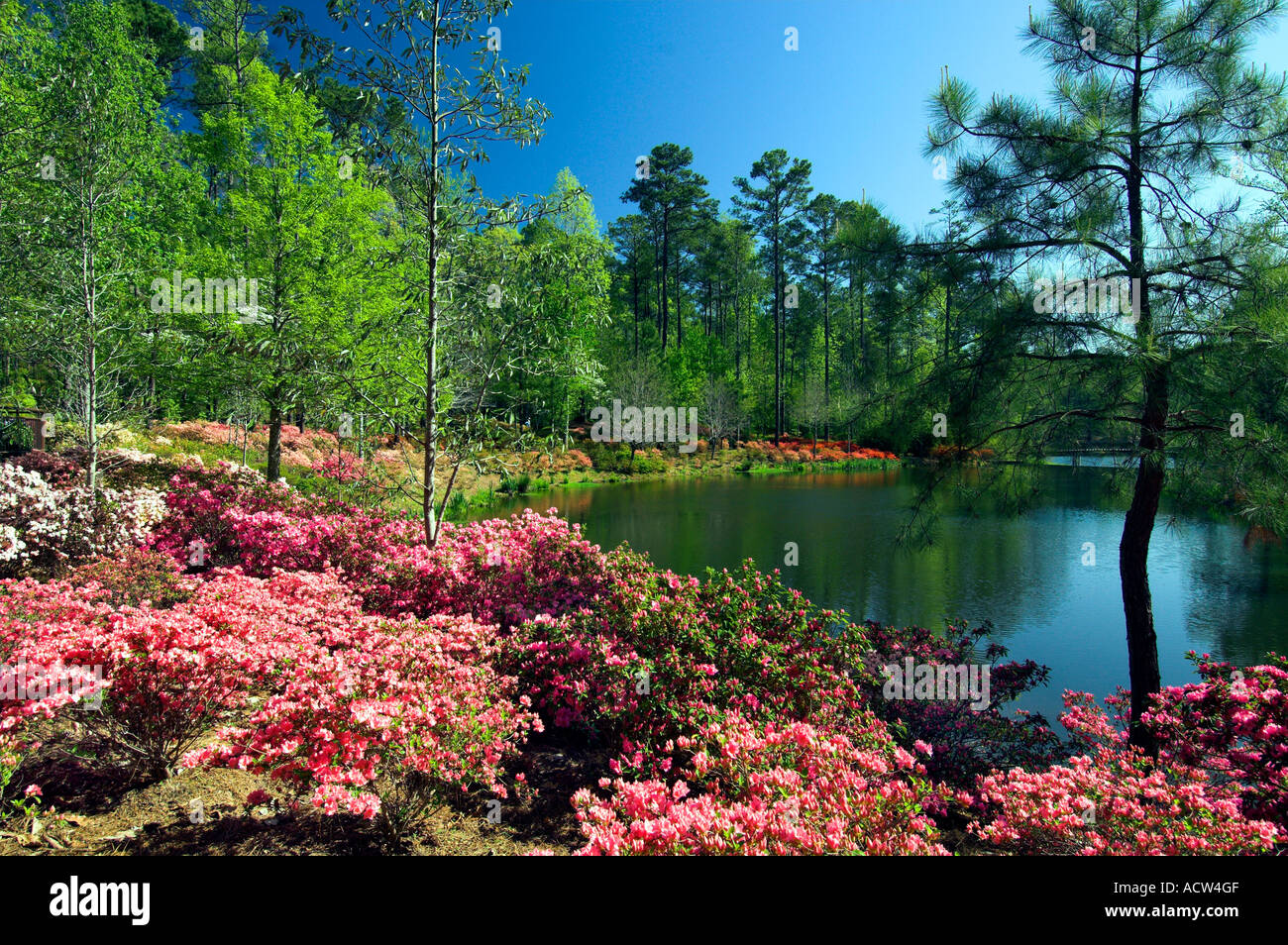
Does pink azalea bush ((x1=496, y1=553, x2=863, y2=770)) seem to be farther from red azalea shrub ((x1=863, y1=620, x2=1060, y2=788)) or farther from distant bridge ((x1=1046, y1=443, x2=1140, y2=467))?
distant bridge ((x1=1046, y1=443, x2=1140, y2=467))

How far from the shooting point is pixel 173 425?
688 inches

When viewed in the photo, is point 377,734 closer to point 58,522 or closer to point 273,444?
point 58,522

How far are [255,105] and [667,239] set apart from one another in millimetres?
31400

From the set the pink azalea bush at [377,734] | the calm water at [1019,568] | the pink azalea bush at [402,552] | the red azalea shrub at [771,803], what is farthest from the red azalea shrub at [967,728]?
the pink azalea bush at [377,734]

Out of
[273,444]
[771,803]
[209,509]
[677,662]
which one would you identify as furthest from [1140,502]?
[273,444]

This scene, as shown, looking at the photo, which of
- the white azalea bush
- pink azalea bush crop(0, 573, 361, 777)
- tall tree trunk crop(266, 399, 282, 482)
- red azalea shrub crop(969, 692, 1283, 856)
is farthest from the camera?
tall tree trunk crop(266, 399, 282, 482)

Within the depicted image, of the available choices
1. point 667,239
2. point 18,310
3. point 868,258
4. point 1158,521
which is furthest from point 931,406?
point 667,239

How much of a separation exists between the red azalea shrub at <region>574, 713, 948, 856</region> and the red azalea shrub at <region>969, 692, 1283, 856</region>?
1.80 ft

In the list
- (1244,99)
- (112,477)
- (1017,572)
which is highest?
(1244,99)

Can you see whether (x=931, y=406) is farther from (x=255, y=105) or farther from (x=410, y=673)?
(x=255, y=105)

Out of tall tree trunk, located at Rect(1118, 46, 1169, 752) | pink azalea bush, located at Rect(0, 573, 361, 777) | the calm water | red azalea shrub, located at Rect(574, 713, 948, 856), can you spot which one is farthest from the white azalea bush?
tall tree trunk, located at Rect(1118, 46, 1169, 752)

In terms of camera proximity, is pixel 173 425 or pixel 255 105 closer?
pixel 255 105

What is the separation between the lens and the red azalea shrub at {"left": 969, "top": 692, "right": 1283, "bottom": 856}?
107 inches

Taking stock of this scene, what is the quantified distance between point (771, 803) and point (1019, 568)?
11730mm
